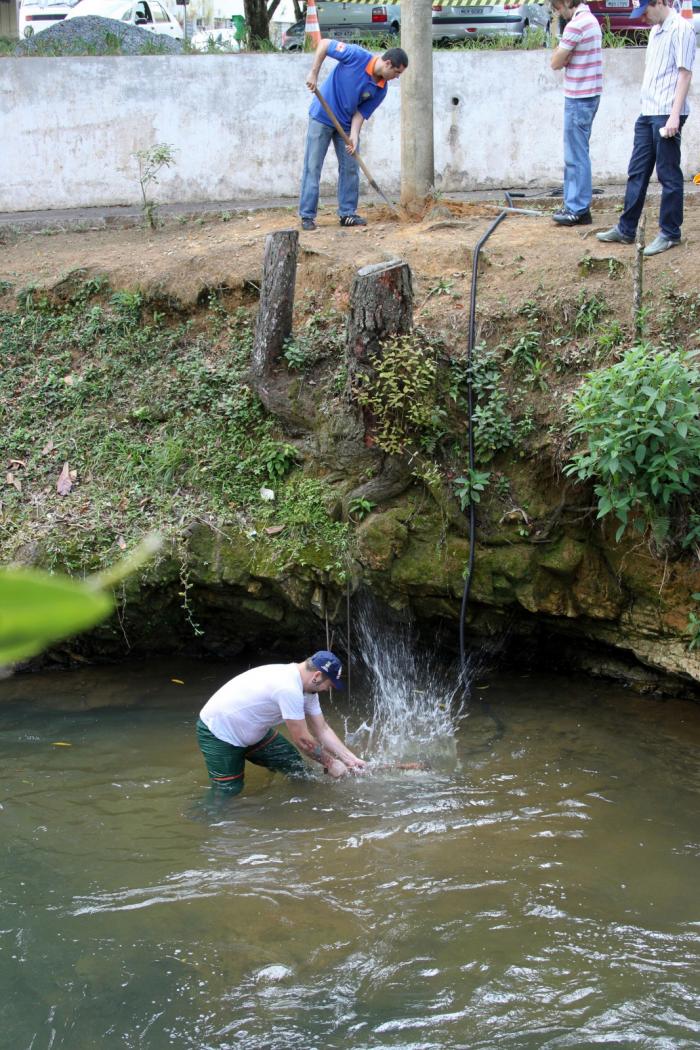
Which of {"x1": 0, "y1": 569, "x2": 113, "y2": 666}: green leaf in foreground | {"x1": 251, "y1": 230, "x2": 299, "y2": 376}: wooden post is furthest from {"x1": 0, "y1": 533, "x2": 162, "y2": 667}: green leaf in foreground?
{"x1": 251, "y1": 230, "x2": 299, "y2": 376}: wooden post

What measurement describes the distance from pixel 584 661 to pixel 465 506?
1.58 metres

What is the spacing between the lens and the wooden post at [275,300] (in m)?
7.27

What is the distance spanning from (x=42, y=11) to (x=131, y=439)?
16684 mm

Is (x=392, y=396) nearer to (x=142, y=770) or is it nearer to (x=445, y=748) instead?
(x=445, y=748)

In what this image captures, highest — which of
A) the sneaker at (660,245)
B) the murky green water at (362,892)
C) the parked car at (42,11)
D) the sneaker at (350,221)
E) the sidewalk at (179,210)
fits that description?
the parked car at (42,11)

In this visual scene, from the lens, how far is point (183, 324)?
27.7ft

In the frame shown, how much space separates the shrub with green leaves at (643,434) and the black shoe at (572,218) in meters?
2.88

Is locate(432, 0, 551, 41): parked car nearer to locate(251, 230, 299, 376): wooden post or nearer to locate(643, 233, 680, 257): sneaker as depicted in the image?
locate(643, 233, 680, 257): sneaker

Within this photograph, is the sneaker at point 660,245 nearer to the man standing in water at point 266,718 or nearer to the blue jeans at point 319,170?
the blue jeans at point 319,170

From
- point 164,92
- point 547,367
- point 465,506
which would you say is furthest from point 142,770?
point 164,92

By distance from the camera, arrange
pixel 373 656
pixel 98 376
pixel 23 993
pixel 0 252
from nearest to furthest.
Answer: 1. pixel 23 993
2. pixel 373 656
3. pixel 98 376
4. pixel 0 252

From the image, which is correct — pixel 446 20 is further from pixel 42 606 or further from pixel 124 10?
pixel 42 606

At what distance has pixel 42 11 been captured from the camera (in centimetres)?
2055

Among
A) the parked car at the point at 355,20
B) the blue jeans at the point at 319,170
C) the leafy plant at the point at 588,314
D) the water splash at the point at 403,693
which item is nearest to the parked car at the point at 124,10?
the parked car at the point at 355,20
